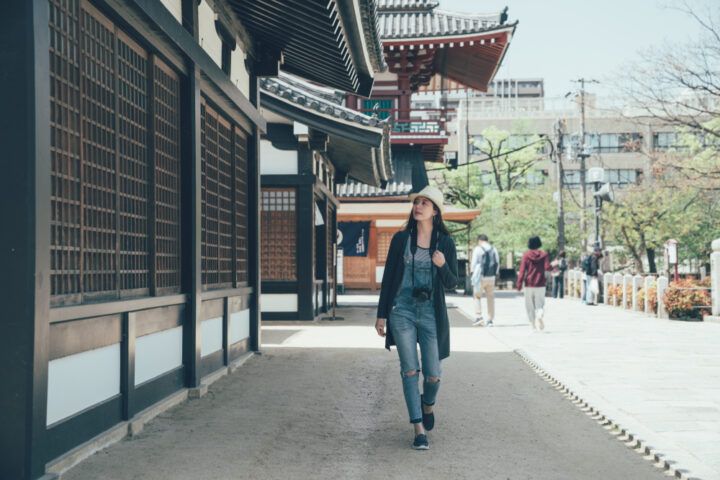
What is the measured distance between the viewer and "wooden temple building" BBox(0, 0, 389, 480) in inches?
159

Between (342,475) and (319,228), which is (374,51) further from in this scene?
(319,228)

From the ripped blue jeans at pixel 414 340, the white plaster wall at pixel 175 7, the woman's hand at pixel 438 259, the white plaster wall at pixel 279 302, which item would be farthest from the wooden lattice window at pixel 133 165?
the white plaster wall at pixel 279 302

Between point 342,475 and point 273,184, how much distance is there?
11231 mm

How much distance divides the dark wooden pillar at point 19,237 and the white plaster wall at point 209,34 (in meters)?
3.91

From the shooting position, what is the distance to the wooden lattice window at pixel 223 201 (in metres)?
8.30

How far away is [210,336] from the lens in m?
8.47

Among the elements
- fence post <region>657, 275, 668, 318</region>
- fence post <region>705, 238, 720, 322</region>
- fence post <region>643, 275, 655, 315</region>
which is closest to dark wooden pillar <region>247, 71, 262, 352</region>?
fence post <region>705, 238, 720, 322</region>

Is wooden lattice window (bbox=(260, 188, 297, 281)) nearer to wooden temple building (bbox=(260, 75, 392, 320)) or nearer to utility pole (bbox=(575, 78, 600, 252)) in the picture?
wooden temple building (bbox=(260, 75, 392, 320))

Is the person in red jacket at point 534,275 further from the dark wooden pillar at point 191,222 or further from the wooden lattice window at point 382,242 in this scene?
the wooden lattice window at point 382,242

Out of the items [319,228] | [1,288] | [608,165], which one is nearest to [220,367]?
[1,288]

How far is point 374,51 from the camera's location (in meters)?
9.60

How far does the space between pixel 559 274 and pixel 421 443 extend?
1033 inches

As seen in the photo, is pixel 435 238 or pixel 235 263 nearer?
pixel 435 238

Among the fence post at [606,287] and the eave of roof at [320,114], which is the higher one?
the eave of roof at [320,114]
